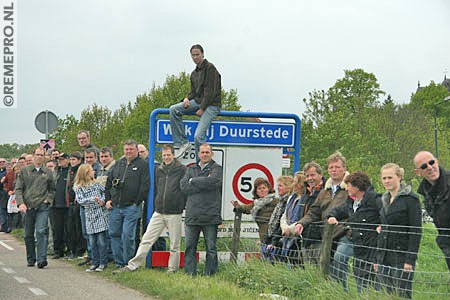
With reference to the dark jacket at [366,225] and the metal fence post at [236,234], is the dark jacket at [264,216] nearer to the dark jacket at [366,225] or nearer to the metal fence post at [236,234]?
the metal fence post at [236,234]

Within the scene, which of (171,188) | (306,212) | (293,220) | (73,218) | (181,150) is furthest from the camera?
(73,218)

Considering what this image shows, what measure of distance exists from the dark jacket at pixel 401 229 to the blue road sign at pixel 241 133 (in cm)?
510

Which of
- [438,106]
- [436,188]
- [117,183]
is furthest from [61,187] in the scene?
[438,106]

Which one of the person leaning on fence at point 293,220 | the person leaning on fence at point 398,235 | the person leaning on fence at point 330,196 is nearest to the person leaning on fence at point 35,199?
the person leaning on fence at point 293,220

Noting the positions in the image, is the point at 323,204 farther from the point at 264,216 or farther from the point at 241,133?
the point at 241,133

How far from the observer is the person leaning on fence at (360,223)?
845 cm

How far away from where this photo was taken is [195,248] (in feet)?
39.9

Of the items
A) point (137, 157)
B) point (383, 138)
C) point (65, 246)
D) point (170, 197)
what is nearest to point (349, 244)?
point (170, 197)

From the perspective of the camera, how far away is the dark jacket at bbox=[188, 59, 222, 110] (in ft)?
41.2

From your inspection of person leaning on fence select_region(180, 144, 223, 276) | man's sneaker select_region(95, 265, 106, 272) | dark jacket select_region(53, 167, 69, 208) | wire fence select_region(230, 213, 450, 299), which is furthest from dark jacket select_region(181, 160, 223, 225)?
dark jacket select_region(53, 167, 69, 208)

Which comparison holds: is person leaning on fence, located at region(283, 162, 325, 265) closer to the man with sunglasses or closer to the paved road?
the paved road

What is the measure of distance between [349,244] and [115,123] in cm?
5443

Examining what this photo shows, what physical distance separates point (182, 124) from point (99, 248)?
8.67 feet

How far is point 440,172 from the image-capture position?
779 centimetres
